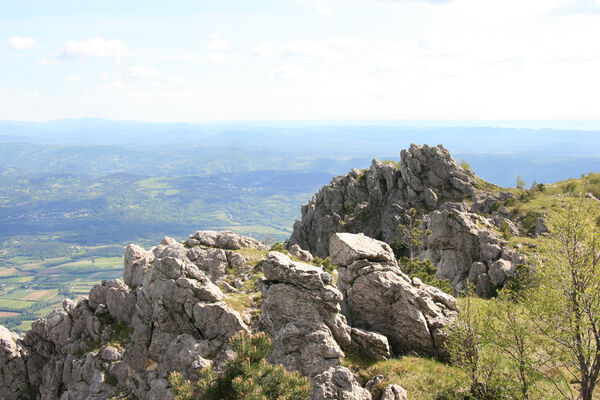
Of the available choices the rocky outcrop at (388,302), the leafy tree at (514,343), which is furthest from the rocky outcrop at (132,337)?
the leafy tree at (514,343)

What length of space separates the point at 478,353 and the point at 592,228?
28.5 feet

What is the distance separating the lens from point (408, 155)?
9669cm

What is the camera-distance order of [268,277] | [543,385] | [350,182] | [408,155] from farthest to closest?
[350,182] → [408,155] → [268,277] → [543,385]

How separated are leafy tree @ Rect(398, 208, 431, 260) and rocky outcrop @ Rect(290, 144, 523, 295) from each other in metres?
1.23

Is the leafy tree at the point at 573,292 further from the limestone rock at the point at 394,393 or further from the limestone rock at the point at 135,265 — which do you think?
the limestone rock at the point at 135,265

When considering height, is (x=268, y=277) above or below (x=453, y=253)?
above

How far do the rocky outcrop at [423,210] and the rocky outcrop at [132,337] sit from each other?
36.9 m

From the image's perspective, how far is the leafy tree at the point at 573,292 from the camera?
18.0m

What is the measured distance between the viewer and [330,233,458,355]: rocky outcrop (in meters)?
26.4

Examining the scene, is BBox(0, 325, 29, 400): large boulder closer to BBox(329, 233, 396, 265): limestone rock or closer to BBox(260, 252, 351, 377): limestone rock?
BBox(260, 252, 351, 377): limestone rock

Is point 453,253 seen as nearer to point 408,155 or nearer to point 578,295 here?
point 408,155

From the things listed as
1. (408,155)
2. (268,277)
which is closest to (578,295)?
(268,277)

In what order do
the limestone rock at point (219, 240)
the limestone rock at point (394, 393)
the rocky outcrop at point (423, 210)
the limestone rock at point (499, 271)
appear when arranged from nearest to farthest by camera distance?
the limestone rock at point (394, 393) < the limestone rock at point (499, 271) < the limestone rock at point (219, 240) < the rocky outcrop at point (423, 210)

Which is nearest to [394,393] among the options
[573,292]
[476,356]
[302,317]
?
[476,356]
